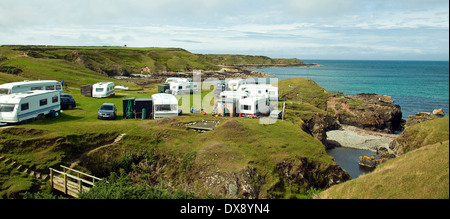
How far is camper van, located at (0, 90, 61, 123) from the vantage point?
24.5 metres

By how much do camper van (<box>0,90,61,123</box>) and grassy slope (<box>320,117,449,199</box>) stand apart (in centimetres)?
2421

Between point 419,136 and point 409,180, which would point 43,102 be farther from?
point 419,136

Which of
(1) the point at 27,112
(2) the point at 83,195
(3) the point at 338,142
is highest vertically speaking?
(1) the point at 27,112

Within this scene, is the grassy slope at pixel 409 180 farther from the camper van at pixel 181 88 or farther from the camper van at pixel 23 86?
the camper van at pixel 181 88

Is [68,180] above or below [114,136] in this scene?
below

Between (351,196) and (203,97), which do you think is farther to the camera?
(203,97)

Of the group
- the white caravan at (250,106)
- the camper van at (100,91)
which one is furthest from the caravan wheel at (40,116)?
the white caravan at (250,106)

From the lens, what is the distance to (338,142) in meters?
44.3

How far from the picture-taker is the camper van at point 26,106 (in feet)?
80.3

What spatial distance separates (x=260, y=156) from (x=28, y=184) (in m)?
16.0

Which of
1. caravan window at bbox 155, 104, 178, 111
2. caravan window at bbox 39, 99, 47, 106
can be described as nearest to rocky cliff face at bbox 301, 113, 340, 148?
caravan window at bbox 155, 104, 178, 111
